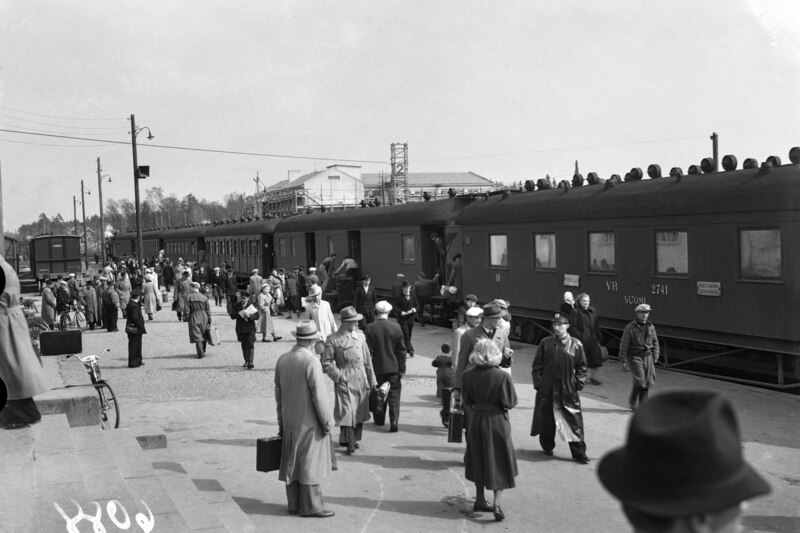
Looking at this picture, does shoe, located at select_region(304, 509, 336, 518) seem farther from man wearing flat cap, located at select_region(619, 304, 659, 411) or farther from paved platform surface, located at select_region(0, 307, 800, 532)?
man wearing flat cap, located at select_region(619, 304, 659, 411)

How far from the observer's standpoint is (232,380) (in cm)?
1484

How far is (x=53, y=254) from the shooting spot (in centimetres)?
4562

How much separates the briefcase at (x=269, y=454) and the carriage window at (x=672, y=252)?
9.00 metres

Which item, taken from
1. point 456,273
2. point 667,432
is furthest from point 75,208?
point 667,432

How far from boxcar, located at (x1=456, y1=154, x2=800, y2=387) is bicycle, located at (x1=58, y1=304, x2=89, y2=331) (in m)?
13.4

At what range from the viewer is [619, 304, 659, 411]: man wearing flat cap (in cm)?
1117

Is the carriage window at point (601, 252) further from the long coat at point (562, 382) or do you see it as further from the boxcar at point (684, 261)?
the long coat at point (562, 382)

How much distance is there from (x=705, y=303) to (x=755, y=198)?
191 centimetres

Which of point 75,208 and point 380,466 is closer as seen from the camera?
point 380,466

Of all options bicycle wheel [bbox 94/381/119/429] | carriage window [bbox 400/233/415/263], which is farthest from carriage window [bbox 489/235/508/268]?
bicycle wheel [bbox 94/381/119/429]

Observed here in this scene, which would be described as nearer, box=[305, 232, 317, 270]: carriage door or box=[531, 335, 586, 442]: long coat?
box=[531, 335, 586, 442]: long coat

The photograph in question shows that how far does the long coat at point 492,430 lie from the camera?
7.29 meters

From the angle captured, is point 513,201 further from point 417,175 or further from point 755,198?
point 417,175

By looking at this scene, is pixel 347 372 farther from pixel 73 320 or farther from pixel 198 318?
pixel 73 320
